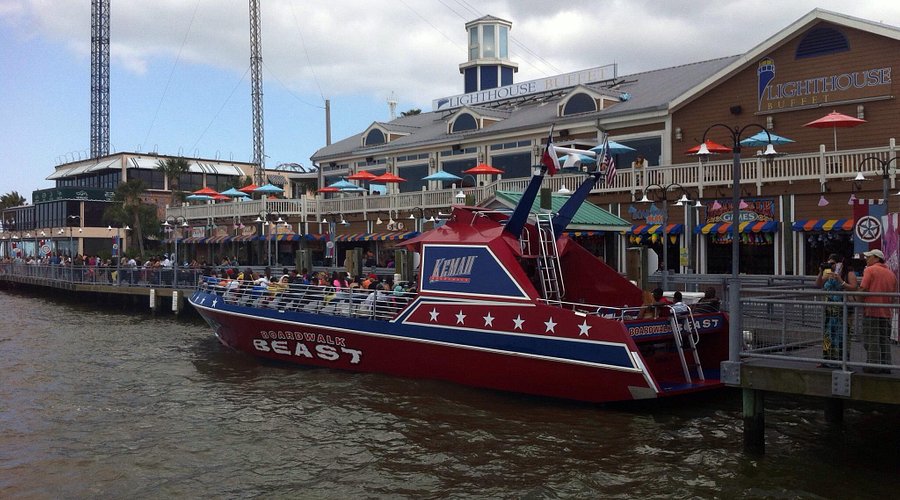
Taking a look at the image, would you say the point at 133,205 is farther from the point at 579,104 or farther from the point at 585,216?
Answer: the point at 585,216

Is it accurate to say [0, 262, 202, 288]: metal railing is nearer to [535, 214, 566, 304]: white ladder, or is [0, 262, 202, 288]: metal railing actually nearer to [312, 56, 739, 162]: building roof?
[312, 56, 739, 162]: building roof

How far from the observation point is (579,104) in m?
33.8

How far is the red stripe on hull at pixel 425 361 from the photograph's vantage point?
13.8m

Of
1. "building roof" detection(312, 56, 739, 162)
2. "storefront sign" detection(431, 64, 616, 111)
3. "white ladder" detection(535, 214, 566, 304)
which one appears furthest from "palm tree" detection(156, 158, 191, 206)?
"white ladder" detection(535, 214, 566, 304)

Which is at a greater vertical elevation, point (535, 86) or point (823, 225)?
point (535, 86)

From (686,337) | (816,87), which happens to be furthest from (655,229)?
(686,337)

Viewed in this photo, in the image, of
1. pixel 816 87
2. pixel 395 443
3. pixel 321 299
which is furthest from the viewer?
pixel 816 87

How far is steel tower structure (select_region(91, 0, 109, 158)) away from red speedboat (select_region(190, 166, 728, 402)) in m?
79.1

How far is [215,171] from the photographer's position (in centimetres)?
7750

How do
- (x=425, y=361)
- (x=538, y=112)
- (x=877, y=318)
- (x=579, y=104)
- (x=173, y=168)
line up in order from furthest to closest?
(x=173, y=168) → (x=538, y=112) → (x=579, y=104) → (x=425, y=361) → (x=877, y=318)

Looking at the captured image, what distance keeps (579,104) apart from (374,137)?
1419cm

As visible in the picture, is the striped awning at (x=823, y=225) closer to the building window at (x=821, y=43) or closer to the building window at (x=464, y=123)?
the building window at (x=821, y=43)

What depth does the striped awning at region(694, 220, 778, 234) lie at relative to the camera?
25.7m

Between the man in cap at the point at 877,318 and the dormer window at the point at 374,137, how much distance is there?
34.8 meters
